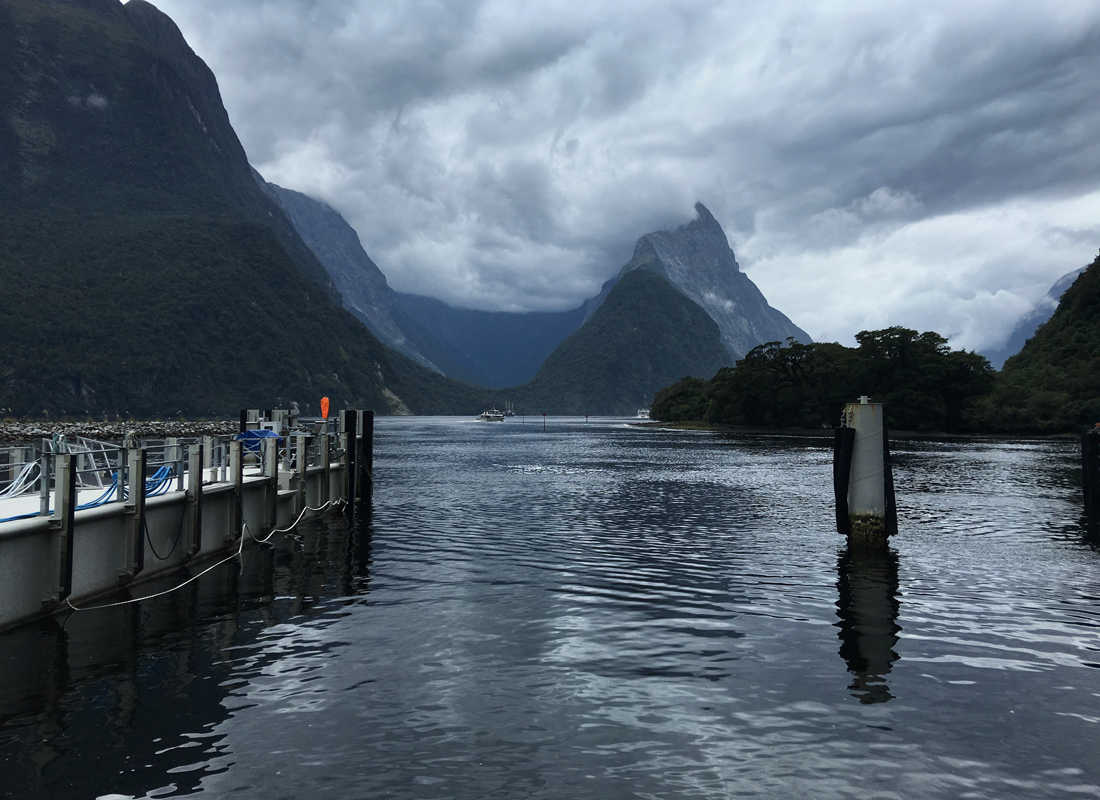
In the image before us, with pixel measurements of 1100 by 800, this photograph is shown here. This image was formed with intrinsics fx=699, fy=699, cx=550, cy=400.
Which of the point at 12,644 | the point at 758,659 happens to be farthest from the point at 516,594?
the point at 12,644

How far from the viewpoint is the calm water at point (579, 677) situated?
8.16 metres

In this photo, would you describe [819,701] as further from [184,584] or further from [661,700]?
[184,584]

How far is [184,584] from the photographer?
17.5 meters

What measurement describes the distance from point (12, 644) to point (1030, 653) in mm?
18138

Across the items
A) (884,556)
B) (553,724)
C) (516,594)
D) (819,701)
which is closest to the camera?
(553,724)

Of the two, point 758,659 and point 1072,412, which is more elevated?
point 1072,412

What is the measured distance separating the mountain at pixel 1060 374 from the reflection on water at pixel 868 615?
→ 113 m

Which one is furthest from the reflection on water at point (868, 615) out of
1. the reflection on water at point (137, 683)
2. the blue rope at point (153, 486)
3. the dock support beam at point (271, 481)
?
the dock support beam at point (271, 481)

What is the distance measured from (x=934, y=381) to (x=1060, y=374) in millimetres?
22568

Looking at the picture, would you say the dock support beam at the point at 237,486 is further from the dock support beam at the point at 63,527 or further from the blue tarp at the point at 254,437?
the dock support beam at the point at 63,527

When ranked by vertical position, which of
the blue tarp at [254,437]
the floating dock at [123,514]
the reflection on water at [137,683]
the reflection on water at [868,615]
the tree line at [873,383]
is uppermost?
the tree line at [873,383]

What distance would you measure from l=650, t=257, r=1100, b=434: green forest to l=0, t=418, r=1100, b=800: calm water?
115971mm

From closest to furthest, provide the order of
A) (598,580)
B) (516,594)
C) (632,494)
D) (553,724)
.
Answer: (553,724) → (516,594) → (598,580) → (632,494)

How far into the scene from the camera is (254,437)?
2809 cm
